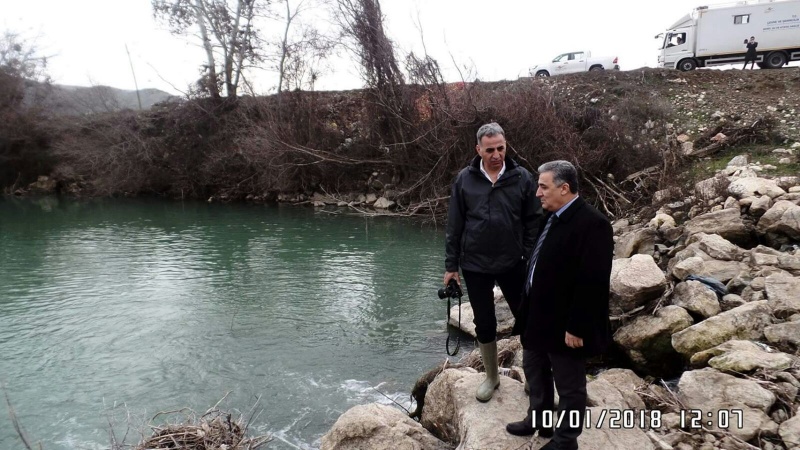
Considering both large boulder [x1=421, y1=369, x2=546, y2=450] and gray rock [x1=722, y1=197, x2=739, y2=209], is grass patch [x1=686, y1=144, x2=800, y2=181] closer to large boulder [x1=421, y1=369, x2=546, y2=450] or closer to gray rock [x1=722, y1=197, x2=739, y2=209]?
gray rock [x1=722, y1=197, x2=739, y2=209]

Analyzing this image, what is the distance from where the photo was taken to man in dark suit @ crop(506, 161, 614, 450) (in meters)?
2.44

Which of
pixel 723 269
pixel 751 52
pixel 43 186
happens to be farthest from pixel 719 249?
pixel 43 186

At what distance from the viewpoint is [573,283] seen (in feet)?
8.34

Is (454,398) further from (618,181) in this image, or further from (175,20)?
(175,20)

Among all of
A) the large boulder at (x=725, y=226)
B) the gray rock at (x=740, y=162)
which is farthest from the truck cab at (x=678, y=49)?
the large boulder at (x=725, y=226)

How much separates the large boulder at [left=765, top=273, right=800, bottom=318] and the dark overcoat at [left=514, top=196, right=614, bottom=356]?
2506mm

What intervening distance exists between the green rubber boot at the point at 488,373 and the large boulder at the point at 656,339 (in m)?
1.60

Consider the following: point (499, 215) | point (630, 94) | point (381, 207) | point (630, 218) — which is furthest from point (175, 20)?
point (499, 215)

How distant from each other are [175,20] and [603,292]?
26.4 metres

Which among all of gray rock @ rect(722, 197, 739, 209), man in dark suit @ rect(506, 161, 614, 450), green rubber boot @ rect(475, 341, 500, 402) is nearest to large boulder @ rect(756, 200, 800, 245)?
gray rock @ rect(722, 197, 739, 209)

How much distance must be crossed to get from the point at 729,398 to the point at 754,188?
5479mm

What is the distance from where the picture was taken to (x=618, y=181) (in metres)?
13.1

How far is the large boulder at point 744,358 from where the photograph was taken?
330cm

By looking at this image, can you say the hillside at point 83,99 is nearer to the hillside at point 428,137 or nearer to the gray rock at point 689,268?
the hillside at point 428,137
